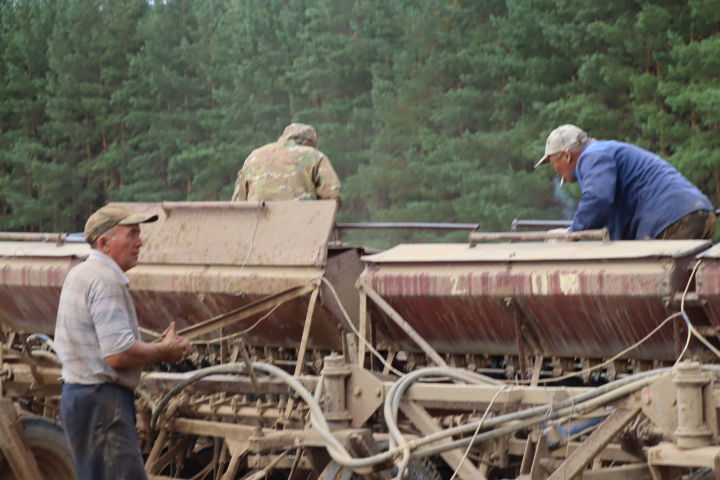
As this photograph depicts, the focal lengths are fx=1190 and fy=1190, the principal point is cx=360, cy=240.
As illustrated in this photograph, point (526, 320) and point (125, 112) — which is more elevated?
point (526, 320)

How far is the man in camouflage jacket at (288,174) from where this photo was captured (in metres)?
9.57

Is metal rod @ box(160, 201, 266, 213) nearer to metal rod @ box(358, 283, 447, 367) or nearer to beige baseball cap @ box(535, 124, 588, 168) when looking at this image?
metal rod @ box(358, 283, 447, 367)

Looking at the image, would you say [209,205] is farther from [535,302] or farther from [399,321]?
[535,302]

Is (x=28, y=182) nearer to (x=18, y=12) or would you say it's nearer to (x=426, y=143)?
(x=18, y=12)

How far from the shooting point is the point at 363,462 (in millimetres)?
5211

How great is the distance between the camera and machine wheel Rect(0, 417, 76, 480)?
679cm

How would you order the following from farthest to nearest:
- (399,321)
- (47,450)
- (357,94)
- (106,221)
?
(357,94) → (399,321) → (47,450) → (106,221)

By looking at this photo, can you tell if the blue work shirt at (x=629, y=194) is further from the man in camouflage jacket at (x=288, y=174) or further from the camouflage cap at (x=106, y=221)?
the camouflage cap at (x=106, y=221)

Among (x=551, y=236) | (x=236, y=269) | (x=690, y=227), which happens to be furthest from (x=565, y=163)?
(x=236, y=269)

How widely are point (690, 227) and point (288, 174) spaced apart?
3322mm

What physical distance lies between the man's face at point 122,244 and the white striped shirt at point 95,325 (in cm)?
9

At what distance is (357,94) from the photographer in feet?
106

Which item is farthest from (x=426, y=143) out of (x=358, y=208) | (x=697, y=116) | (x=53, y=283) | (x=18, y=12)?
(x=53, y=283)

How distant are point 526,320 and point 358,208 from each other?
23028 millimetres
